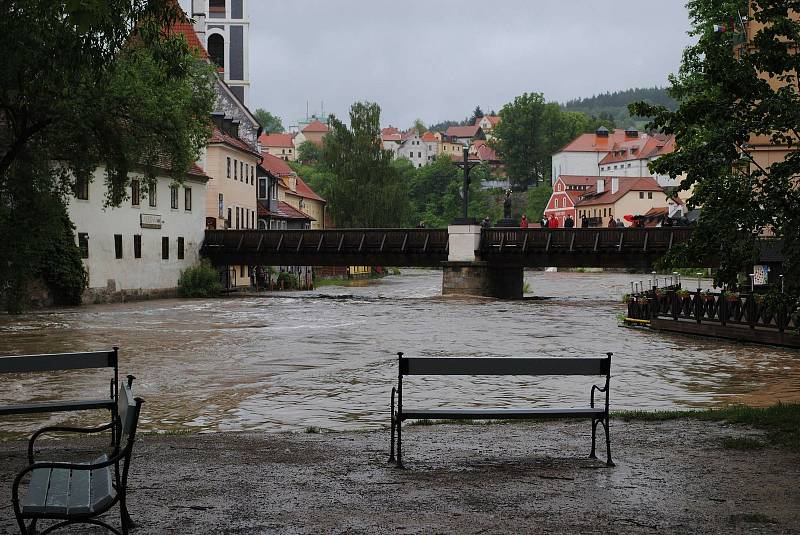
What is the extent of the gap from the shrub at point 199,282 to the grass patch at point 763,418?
150 feet

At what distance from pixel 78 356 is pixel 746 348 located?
19.8 meters

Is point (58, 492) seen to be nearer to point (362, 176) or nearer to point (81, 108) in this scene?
point (81, 108)

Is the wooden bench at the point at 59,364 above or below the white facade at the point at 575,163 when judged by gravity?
below

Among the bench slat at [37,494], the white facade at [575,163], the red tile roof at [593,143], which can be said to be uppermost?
the red tile roof at [593,143]

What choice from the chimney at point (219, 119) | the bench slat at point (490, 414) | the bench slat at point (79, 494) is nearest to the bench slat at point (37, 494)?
the bench slat at point (79, 494)

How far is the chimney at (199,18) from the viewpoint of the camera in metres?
75.5

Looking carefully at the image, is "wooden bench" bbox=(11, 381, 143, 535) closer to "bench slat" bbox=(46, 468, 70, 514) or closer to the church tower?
"bench slat" bbox=(46, 468, 70, 514)

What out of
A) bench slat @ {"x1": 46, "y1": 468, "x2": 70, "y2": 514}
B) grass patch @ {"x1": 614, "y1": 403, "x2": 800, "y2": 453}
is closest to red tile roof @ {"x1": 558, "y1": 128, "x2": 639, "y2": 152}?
grass patch @ {"x1": 614, "y1": 403, "x2": 800, "y2": 453}

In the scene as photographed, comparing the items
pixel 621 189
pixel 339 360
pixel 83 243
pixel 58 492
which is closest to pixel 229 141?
pixel 83 243

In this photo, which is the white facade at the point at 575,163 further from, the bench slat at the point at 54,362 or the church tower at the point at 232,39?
the bench slat at the point at 54,362

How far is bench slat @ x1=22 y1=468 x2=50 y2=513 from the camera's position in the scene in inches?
208

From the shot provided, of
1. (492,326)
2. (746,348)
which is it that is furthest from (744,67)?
(492,326)

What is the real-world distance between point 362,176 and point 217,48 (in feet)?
50.9

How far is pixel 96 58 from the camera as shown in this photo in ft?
54.1
